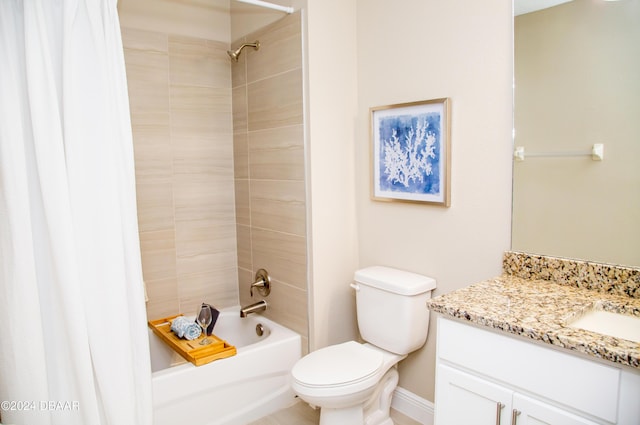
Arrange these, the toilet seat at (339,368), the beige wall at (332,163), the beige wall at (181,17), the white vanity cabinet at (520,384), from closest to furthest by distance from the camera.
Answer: the white vanity cabinet at (520,384) → the toilet seat at (339,368) → the beige wall at (332,163) → the beige wall at (181,17)

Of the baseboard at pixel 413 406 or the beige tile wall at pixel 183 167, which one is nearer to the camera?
the baseboard at pixel 413 406

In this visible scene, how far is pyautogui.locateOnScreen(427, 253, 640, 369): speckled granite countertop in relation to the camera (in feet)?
4.03

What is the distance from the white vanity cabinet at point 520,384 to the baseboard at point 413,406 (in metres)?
0.78

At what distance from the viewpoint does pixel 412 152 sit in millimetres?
2312

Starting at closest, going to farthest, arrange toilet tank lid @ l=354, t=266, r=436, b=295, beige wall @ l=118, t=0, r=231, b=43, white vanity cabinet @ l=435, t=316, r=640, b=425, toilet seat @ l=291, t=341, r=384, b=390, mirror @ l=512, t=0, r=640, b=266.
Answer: white vanity cabinet @ l=435, t=316, r=640, b=425 < mirror @ l=512, t=0, r=640, b=266 < toilet seat @ l=291, t=341, r=384, b=390 < toilet tank lid @ l=354, t=266, r=436, b=295 < beige wall @ l=118, t=0, r=231, b=43

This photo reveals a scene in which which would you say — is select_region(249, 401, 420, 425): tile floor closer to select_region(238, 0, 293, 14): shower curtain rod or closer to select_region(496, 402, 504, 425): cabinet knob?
select_region(496, 402, 504, 425): cabinet knob

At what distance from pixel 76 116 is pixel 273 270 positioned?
1.48 meters

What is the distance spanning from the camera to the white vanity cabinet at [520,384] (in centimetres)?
123

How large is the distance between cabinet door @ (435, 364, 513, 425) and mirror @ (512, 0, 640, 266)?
0.66 metres

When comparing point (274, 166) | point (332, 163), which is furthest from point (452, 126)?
point (274, 166)

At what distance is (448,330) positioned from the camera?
159 cm

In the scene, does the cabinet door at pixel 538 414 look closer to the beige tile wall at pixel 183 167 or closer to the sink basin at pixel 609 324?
the sink basin at pixel 609 324

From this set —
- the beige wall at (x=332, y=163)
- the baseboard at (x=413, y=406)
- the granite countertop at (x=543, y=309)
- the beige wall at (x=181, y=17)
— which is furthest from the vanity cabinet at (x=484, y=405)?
the beige wall at (x=181, y=17)

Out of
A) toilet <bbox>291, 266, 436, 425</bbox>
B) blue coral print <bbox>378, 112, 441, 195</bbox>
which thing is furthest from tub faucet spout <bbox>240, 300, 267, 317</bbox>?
blue coral print <bbox>378, 112, 441, 195</bbox>
